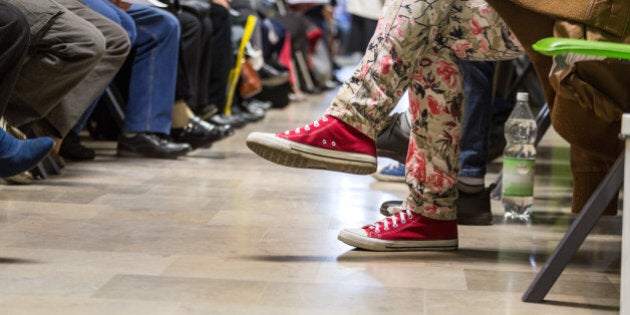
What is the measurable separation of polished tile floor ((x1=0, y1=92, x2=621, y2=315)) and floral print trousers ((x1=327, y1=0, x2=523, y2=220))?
0.16 m

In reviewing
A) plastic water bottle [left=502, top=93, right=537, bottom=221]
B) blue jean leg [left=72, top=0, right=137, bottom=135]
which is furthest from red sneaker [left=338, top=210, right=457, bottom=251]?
blue jean leg [left=72, top=0, right=137, bottom=135]

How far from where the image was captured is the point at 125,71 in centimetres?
367

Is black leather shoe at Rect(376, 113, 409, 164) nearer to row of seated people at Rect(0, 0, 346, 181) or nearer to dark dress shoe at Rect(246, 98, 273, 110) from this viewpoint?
row of seated people at Rect(0, 0, 346, 181)

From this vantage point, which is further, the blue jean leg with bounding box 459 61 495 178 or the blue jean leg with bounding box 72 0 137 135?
the blue jean leg with bounding box 72 0 137 135

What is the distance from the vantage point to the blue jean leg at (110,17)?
3109 millimetres

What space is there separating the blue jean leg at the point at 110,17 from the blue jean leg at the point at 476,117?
1248 millimetres

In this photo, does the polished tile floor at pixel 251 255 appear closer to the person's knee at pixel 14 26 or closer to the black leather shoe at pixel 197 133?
the person's knee at pixel 14 26

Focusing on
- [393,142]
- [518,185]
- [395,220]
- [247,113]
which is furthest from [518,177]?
[247,113]

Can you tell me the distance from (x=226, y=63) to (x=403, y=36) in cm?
286

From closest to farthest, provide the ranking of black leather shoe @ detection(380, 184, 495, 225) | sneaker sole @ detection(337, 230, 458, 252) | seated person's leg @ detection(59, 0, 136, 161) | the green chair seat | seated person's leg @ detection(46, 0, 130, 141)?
the green chair seat → sneaker sole @ detection(337, 230, 458, 252) → black leather shoe @ detection(380, 184, 495, 225) → seated person's leg @ detection(46, 0, 130, 141) → seated person's leg @ detection(59, 0, 136, 161)

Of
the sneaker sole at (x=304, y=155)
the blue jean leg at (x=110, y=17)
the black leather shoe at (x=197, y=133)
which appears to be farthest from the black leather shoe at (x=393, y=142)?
the black leather shoe at (x=197, y=133)

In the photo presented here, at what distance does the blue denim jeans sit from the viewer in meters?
3.49

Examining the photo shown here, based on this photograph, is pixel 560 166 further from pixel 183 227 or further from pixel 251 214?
pixel 183 227

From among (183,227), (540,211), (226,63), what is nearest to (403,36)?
(183,227)
